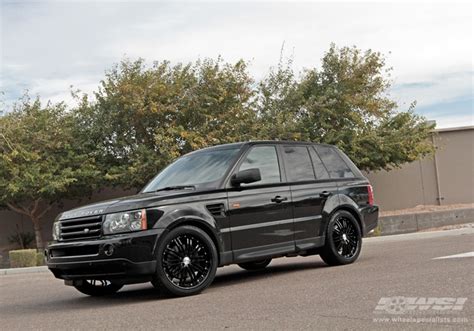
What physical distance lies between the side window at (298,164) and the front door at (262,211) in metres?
0.18

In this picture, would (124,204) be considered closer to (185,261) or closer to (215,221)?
(185,261)

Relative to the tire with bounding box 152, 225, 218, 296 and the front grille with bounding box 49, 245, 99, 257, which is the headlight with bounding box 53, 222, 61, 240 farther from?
the tire with bounding box 152, 225, 218, 296

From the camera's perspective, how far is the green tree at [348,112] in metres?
26.9

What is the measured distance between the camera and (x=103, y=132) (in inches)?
1017

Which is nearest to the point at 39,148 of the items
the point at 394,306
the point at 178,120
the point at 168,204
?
the point at 178,120

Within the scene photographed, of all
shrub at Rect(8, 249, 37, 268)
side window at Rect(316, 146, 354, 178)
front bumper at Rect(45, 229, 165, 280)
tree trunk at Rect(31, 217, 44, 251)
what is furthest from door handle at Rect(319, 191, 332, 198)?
tree trunk at Rect(31, 217, 44, 251)

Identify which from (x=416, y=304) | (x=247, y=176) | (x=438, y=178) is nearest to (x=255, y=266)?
(x=247, y=176)

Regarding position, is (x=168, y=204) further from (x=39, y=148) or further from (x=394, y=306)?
(x=39, y=148)

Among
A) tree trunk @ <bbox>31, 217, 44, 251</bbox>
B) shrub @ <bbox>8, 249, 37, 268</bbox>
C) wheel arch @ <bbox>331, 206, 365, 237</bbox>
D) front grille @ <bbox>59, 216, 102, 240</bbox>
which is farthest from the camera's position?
tree trunk @ <bbox>31, 217, 44, 251</bbox>

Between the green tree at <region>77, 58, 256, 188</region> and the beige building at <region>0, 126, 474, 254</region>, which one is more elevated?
the green tree at <region>77, 58, 256, 188</region>

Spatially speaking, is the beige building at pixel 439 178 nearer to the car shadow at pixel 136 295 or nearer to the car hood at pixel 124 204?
the car shadow at pixel 136 295

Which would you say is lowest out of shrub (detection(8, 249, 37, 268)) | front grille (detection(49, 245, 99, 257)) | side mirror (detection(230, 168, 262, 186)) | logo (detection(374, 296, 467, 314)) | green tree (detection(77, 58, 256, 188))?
shrub (detection(8, 249, 37, 268))

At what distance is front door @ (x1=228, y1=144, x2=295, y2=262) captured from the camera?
8312 millimetres

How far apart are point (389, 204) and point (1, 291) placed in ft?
78.2
